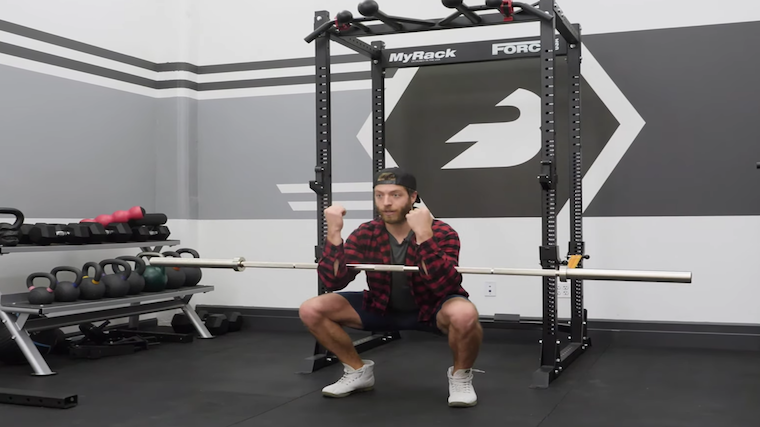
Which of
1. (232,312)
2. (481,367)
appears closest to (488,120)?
(481,367)

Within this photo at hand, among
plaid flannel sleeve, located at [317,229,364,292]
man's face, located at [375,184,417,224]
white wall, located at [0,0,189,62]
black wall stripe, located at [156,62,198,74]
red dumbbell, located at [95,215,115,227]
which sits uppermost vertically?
white wall, located at [0,0,189,62]

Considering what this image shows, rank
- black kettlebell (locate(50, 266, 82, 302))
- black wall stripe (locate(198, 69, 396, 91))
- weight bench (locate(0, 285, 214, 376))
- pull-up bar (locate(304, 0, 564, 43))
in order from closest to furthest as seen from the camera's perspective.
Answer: pull-up bar (locate(304, 0, 564, 43)), weight bench (locate(0, 285, 214, 376)), black kettlebell (locate(50, 266, 82, 302)), black wall stripe (locate(198, 69, 396, 91))

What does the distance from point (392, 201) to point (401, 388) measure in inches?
33.4

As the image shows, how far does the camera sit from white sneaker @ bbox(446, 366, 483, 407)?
285cm

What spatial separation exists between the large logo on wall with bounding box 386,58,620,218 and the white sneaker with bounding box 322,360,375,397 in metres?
1.71

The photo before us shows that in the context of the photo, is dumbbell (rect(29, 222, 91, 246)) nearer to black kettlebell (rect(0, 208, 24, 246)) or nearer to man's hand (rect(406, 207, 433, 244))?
black kettlebell (rect(0, 208, 24, 246))

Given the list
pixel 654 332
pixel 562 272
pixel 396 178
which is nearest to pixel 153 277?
pixel 396 178

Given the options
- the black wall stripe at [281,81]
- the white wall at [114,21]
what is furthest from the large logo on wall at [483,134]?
the white wall at [114,21]

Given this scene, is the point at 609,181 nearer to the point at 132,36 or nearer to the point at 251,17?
the point at 251,17

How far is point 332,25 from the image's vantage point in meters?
3.52

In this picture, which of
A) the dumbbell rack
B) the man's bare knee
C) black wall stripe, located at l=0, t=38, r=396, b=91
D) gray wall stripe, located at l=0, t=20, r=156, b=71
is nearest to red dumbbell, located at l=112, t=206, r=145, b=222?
the dumbbell rack

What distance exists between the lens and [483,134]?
4508 millimetres

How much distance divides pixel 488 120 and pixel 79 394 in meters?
2.73

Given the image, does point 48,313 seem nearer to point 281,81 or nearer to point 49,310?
point 49,310
